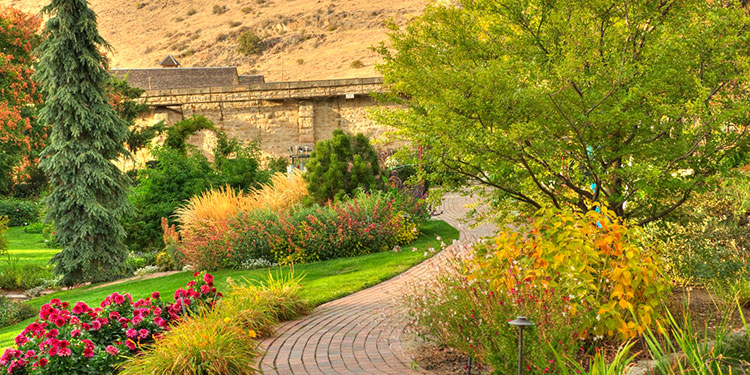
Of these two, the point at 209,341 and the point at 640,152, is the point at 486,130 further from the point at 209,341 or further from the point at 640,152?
the point at 209,341

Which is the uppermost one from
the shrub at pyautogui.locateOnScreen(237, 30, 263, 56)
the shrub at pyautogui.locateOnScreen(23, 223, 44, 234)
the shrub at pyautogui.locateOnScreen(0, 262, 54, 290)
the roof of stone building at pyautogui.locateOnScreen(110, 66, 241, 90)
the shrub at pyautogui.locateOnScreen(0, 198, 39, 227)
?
the shrub at pyautogui.locateOnScreen(237, 30, 263, 56)

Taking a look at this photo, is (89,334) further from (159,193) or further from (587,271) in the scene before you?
(159,193)

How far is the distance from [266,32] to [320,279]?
2388 inches

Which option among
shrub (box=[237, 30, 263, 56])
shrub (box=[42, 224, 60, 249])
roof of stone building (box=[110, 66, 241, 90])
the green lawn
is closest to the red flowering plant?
the green lawn

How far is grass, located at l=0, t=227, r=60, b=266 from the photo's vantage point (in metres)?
14.1

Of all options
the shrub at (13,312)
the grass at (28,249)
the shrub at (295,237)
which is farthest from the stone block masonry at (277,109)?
the shrub at (13,312)

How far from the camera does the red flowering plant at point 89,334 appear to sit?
4.20m

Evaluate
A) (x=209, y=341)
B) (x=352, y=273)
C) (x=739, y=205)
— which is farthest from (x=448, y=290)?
(x=739, y=205)

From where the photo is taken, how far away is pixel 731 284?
5.74m

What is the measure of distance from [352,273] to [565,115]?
435 cm

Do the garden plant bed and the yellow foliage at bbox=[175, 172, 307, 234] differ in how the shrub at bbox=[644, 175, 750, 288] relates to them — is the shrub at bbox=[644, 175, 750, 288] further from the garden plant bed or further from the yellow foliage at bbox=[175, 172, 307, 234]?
the yellow foliage at bbox=[175, 172, 307, 234]

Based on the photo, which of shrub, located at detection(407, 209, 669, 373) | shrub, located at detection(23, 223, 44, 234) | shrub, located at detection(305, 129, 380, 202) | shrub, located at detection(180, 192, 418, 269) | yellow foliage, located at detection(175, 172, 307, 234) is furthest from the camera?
shrub, located at detection(23, 223, 44, 234)

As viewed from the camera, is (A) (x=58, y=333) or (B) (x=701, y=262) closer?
(A) (x=58, y=333)

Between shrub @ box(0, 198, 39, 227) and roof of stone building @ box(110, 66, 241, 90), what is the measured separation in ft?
51.8
